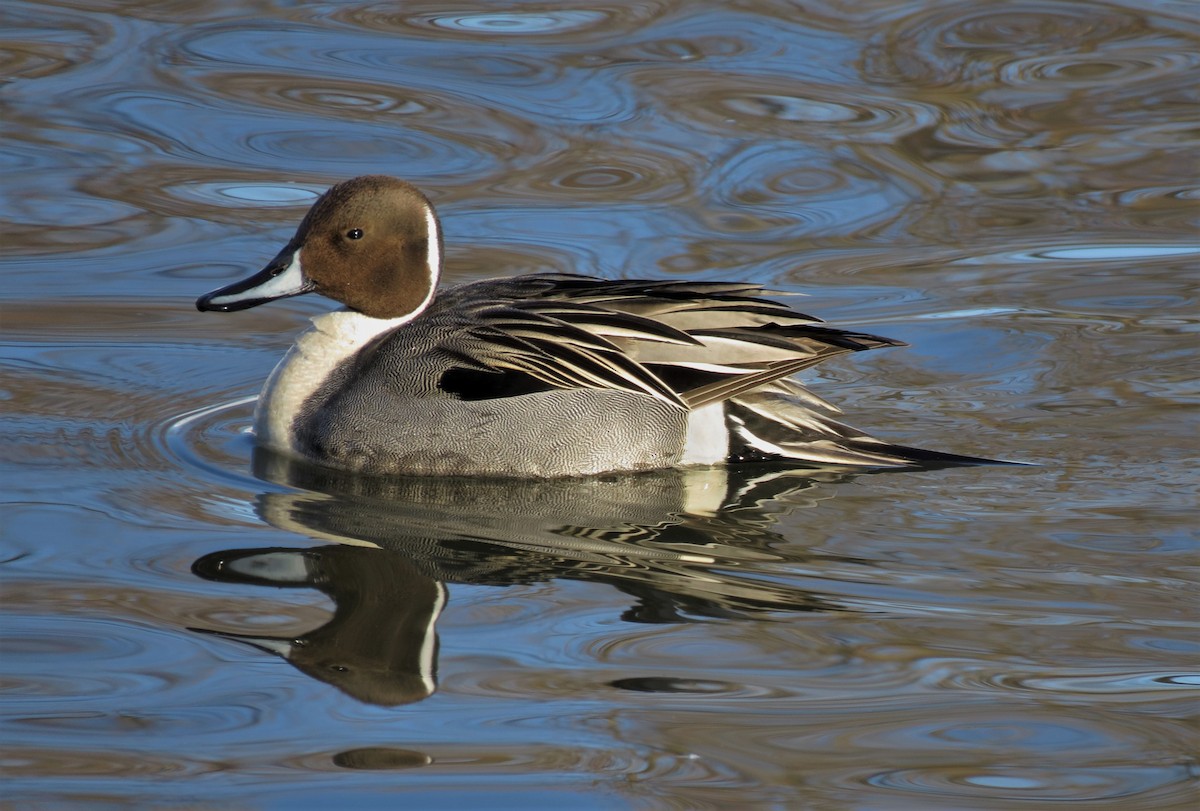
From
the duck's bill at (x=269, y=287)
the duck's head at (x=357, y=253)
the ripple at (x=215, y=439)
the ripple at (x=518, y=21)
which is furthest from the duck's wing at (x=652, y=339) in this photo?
the ripple at (x=518, y=21)

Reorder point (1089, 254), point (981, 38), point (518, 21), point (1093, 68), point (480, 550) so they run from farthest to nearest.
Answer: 1. point (518, 21)
2. point (981, 38)
3. point (1093, 68)
4. point (1089, 254)
5. point (480, 550)

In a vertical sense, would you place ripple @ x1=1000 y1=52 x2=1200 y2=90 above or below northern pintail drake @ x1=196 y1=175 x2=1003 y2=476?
above

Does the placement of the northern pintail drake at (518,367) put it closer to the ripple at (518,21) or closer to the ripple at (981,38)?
the ripple at (981,38)

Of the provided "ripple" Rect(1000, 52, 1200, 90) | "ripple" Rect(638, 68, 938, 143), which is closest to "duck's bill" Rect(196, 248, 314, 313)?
"ripple" Rect(638, 68, 938, 143)

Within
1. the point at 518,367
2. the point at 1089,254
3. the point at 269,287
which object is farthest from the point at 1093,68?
the point at 269,287

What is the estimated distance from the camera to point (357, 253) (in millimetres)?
6266

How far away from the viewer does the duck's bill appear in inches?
245

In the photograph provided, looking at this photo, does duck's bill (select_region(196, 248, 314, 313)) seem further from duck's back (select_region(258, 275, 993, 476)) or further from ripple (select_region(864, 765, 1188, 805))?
ripple (select_region(864, 765, 1188, 805))

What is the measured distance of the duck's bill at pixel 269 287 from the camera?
623 centimetres

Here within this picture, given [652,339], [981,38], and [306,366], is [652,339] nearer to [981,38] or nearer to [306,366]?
[306,366]

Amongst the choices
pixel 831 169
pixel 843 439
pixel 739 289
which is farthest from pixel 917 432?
pixel 831 169

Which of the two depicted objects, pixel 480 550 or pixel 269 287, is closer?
pixel 480 550

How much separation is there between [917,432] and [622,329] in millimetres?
1116

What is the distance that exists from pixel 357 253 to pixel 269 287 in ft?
1.04
